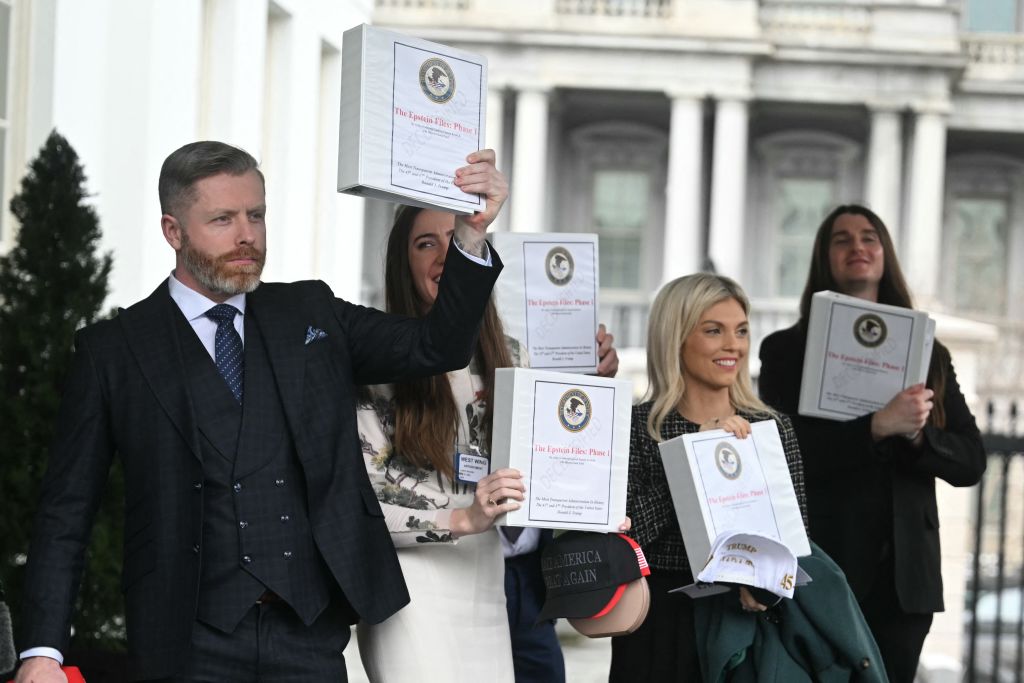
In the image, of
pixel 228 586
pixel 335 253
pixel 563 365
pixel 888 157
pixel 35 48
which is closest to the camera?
pixel 228 586

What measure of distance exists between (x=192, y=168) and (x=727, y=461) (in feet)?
4.98

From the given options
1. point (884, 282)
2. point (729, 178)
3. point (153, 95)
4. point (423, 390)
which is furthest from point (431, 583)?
point (729, 178)

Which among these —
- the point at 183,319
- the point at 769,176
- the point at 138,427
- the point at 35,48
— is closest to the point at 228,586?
the point at 138,427

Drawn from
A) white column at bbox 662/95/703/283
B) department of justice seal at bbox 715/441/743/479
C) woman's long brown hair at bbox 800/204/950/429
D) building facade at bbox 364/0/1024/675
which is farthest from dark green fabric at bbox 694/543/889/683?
white column at bbox 662/95/703/283

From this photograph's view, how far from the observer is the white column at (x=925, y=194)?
22.9 m

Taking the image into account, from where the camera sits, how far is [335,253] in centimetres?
898

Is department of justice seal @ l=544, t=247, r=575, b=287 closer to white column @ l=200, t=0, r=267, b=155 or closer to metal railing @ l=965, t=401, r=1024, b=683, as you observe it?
metal railing @ l=965, t=401, r=1024, b=683

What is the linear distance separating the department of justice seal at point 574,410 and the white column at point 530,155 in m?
19.2

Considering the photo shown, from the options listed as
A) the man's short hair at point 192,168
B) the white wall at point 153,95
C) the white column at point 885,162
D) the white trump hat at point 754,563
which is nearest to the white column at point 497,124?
the white column at point 885,162

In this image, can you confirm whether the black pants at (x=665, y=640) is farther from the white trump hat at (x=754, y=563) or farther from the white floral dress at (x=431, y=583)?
the white floral dress at (x=431, y=583)

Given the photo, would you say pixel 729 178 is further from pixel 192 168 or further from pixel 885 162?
pixel 192 168

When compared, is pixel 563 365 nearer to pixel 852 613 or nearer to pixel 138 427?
pixel 852 613

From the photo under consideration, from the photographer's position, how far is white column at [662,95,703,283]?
22391 mm

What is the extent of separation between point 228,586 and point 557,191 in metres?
22.4
